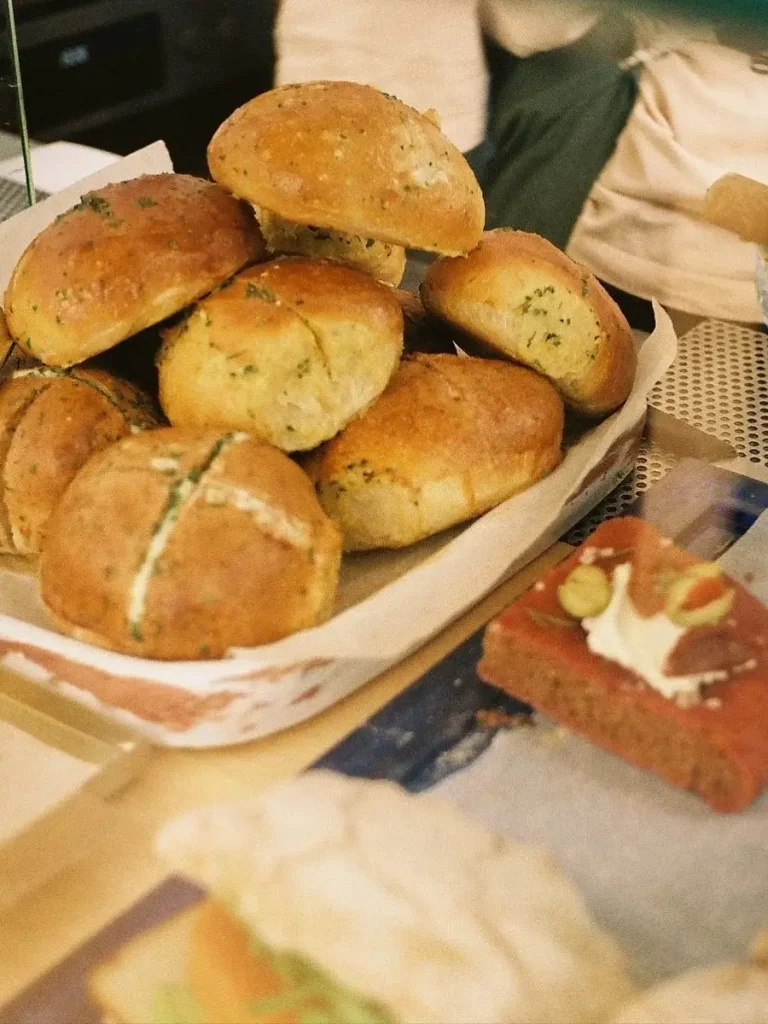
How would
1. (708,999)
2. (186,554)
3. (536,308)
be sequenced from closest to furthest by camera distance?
(708,999) → (186,554) → (536,308)

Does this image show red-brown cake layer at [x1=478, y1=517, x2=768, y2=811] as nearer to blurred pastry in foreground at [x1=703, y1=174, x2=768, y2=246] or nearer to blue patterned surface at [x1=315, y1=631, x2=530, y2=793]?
blue patterned surface at [x1=315, y1=631, x2=530, y2=793]

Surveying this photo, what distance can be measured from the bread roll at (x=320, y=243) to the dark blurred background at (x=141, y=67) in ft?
0.93

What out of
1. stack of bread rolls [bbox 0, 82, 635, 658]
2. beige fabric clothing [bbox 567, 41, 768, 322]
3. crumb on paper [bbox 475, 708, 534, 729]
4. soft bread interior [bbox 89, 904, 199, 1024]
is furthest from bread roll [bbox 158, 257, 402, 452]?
soft bread interior [bbox 89, 904, 199, 1024]

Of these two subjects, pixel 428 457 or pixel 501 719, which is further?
pixel 428 457

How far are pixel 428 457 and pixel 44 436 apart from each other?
1.23ft

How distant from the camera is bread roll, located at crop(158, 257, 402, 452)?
103 centimetres

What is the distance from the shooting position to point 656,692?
721mm

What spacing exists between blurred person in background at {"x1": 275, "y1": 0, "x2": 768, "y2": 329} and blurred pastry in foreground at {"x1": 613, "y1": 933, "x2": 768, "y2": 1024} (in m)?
0.57

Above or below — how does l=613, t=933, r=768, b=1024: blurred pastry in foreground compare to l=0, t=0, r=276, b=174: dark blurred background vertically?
below

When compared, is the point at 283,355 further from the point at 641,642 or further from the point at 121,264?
the point at 641,642

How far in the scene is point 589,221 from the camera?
3.46 ft


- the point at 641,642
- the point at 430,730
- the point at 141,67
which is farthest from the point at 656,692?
the point at 141,67

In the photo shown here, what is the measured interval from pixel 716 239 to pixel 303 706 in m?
0.54

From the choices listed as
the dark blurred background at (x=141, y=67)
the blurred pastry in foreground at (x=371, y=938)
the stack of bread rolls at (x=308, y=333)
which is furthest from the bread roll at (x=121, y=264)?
the blurred pastry in foreground at (x=371, y=938)
